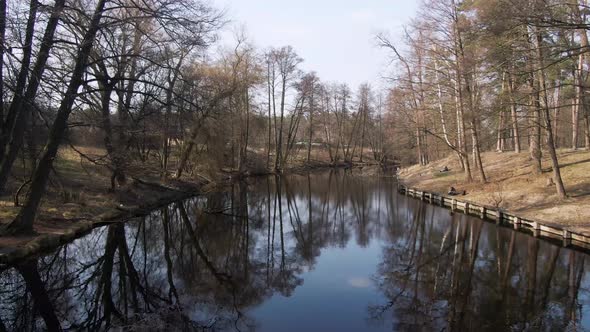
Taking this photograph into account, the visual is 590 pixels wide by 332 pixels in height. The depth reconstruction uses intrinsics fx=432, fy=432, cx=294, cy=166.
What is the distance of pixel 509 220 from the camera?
699 inches

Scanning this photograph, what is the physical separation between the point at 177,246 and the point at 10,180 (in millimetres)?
8707

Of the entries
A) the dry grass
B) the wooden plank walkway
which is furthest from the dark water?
the dry grass

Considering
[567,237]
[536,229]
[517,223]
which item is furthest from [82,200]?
[567,237]

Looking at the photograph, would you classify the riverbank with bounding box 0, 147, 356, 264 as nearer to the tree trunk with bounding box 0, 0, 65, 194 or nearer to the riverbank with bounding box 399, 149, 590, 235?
the tree trunk with bounding box 0, 0, 65, 194

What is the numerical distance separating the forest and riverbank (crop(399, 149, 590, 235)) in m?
0.65

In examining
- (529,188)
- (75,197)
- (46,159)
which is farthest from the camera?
(529,188)

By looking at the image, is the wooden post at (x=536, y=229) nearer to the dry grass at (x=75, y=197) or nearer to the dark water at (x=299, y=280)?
the dark water at (x=299, y=280)

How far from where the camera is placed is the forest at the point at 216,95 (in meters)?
10.8

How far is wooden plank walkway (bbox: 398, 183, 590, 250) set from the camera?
1371 cm

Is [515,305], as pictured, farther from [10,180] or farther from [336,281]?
[10,180]

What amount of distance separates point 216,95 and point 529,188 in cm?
1742

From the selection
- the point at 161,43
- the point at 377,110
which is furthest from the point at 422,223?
the point at 377,110

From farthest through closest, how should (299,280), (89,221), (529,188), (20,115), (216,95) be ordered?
(216,95) < (529,188) < (89,221) < (20,115) < (299,280)

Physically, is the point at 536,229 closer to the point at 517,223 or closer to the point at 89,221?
the point at 517,223
